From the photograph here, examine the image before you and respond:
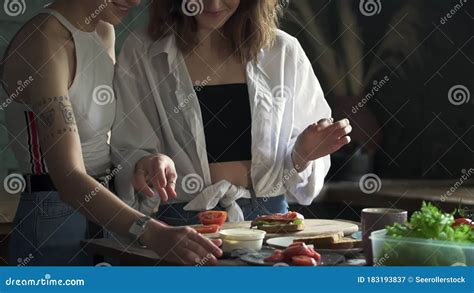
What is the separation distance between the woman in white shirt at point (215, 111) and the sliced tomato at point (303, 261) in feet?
1.38

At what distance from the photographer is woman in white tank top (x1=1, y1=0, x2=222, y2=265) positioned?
1.43m

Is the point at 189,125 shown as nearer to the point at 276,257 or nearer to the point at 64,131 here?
the point at 64,131

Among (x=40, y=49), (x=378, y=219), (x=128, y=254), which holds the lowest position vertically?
(x=128, y=254)

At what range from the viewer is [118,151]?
1.64m

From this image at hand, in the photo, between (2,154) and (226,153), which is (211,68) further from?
(2,154)

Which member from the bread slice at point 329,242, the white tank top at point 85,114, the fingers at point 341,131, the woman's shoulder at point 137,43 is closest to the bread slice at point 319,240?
the bread slice at point 329,242

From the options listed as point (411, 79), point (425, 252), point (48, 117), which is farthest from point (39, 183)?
point (411, 79)

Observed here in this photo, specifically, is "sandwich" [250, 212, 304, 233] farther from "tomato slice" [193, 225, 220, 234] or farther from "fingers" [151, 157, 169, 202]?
"fingers" [151, 157, 169, 202]

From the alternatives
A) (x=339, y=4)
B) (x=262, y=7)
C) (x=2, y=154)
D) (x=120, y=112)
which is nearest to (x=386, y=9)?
(x=339, y=4)

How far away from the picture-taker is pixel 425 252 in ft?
3.77

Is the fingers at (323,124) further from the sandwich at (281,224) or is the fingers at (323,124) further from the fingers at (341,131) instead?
the sandwich at (281,224)

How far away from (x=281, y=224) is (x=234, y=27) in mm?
466

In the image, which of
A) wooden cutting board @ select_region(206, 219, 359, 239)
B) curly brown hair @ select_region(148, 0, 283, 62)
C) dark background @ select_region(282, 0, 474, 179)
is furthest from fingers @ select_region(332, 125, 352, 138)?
dark background @ select_region(282, 0, 474, 179)

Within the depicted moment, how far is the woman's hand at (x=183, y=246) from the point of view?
1216 mm
